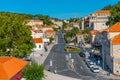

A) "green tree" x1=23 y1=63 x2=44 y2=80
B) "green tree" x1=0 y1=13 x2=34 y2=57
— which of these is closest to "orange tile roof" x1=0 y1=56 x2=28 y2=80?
"green tree" x1=23 y1=63 x2=44 y2=80

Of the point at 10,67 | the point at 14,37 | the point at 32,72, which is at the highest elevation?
the point at 14,37

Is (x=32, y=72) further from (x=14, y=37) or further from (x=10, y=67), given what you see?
(x=14, y=37)

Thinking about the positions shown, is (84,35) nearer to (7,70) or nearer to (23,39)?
(23,39)

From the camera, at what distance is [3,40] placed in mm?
70625

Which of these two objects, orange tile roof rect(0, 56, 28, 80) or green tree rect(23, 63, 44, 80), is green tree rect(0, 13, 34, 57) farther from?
green tree rect(23, 63, 44, 80)

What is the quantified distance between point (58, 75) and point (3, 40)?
14442mm

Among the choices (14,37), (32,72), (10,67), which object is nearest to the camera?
(10,67)

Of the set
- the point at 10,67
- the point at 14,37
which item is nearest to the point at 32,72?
the point at 10,67

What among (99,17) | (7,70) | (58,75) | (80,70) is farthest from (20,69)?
(99,17)

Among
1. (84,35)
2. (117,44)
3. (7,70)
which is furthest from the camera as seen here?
(84,35)

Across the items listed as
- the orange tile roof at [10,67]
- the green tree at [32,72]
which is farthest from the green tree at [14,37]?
the green tree at [32,72]

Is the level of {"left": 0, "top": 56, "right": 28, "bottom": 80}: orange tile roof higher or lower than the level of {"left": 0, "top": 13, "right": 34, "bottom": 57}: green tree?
lower

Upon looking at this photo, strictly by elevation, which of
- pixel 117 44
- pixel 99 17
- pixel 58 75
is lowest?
pixel 58 75

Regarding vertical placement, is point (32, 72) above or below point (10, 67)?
below
